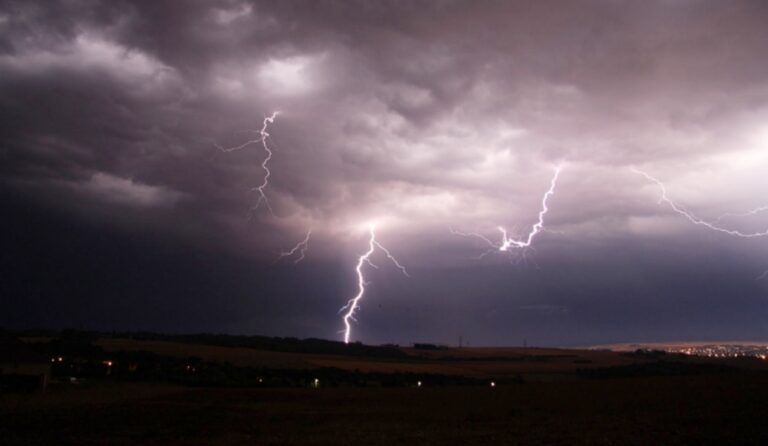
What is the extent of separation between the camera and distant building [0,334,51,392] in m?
32.4

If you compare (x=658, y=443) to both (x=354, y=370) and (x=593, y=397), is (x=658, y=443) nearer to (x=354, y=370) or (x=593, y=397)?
(x=593, y=397)

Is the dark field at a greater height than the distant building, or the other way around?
the distant building

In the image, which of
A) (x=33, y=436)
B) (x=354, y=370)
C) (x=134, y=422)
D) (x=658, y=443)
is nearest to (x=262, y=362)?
(x=354, y=370)

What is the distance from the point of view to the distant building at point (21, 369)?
32.4 metres

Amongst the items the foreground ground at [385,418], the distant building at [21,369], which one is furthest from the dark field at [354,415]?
the distant building at [21,369]

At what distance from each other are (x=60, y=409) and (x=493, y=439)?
693 inches

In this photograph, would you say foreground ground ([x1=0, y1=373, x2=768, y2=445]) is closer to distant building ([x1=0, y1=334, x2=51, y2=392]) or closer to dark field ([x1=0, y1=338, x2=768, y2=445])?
dark field ([x1=0, y1=338, x2=768, y2=445])

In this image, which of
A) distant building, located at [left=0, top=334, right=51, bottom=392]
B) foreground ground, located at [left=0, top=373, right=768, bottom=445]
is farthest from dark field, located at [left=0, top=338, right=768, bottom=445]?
distant building, located at [left=0, top=334, right=51, bottom=392]

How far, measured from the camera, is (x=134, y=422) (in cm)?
2252

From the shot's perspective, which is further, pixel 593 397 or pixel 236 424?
pixel 593 397

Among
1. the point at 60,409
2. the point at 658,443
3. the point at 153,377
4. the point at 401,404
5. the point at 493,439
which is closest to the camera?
the point at 658,443

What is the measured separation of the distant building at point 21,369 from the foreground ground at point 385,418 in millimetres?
1449

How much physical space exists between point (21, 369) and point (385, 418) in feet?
66.6

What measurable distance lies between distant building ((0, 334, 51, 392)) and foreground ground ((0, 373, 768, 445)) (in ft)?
4.75
